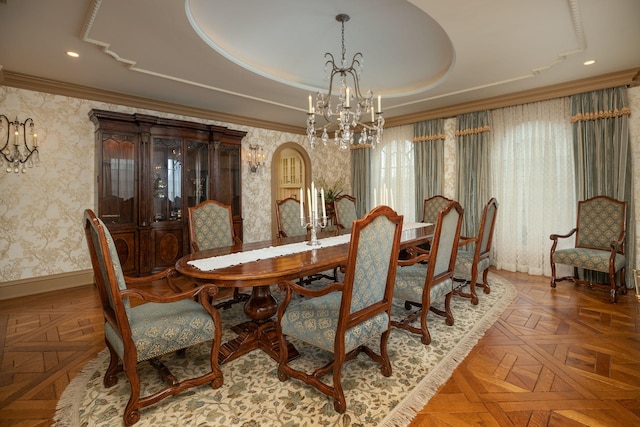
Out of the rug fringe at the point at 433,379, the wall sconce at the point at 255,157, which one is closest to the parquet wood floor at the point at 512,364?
the rug fringe at the point at 433,379

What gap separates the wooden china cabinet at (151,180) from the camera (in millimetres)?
3941

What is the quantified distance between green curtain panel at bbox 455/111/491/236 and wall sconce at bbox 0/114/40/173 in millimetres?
5622

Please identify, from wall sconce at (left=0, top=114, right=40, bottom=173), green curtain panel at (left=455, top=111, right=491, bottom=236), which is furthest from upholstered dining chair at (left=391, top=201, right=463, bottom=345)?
wall sconce at (left=0, top=114, right=40, bottom=173)

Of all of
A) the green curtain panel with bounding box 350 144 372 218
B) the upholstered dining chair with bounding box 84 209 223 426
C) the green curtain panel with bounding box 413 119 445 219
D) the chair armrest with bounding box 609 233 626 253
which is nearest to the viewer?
the upholstered dining chair with bounding box 84 209 223 426

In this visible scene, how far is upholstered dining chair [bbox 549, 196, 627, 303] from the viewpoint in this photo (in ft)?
11.3

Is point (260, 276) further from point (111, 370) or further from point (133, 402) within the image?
point (111, 370)

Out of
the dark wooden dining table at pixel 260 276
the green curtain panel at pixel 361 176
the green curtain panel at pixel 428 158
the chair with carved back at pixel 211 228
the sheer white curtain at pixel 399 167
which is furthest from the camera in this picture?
the green curtain panel at pixel 361 176

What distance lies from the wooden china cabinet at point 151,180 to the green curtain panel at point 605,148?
478 cm

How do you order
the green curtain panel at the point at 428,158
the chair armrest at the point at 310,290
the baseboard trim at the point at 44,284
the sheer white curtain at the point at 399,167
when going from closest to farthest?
1. the chair armrest at the point at 310,290
2. the baseboard trim at the point at 44,284
3. the green curtain panel at the point at 428,158
4. the sheer white curtain at the point at 399,167

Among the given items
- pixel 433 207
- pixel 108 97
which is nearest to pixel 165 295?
pixel 108 97

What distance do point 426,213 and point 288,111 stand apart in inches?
107

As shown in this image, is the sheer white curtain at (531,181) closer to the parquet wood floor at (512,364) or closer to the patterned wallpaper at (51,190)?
the patterned wallpaper at (51,190)

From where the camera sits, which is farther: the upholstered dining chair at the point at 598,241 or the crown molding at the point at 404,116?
the crown molding at the point at 404,116

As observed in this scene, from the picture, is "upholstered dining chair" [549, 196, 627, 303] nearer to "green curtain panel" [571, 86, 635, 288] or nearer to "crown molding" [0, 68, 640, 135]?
"green curtain panel" [571, 86, 635, 288]
